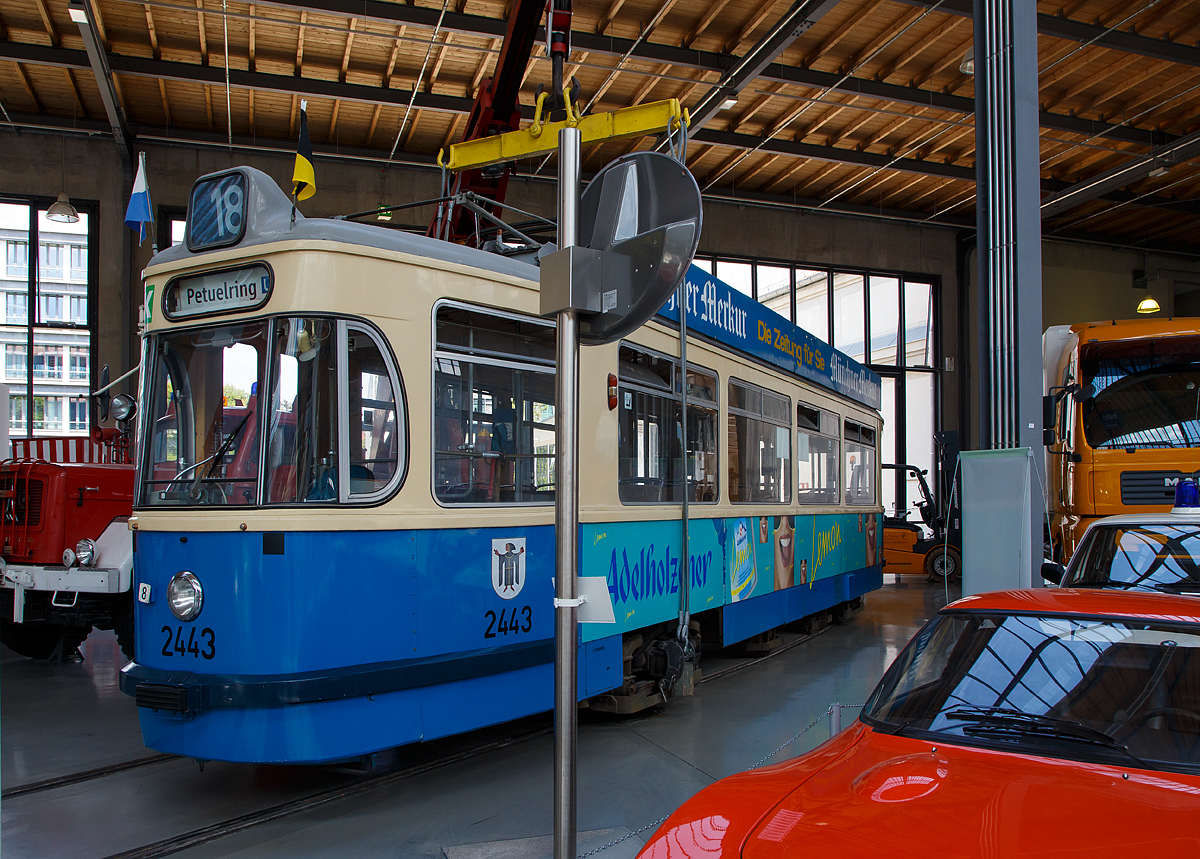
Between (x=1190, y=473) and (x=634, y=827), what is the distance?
615cm

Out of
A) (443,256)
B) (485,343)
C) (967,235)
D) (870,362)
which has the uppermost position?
(967,235)

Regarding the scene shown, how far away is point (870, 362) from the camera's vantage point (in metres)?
21.1

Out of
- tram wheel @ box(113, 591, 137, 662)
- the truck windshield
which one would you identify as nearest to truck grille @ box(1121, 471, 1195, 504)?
the truck windshield

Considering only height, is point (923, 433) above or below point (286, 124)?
below

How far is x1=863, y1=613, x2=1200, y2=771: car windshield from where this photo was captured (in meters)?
2.31

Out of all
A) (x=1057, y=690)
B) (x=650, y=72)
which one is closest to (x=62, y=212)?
(x=650, y=72)

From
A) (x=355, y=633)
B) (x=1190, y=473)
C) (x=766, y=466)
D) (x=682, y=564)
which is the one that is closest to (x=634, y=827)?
(x=355, y=633)

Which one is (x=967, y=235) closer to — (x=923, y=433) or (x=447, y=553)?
(x=923, y=433)

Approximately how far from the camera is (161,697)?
4.11m

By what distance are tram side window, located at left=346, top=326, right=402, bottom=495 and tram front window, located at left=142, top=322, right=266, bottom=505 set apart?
438mm

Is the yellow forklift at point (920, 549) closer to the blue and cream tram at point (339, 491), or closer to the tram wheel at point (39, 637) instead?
the blue and cream tram at point (339, 491)

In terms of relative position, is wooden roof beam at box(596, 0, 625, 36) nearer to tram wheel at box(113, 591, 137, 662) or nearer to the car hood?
tram wheel at box(113, 591, 137, 662)

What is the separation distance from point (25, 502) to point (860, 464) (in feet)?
32.0

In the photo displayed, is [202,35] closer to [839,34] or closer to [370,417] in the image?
[839,34]
